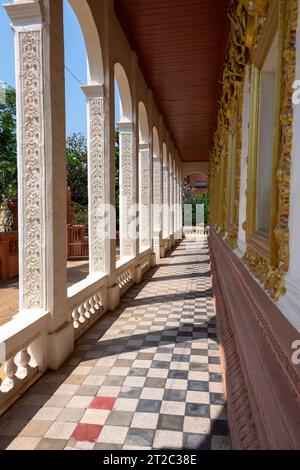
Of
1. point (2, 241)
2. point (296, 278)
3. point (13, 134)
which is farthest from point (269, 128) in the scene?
point (13, 134)

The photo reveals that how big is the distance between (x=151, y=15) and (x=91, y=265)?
4.12 meters

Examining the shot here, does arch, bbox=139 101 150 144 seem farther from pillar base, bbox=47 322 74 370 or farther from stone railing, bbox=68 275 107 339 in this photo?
pillar base, bbox=47 322 74 370

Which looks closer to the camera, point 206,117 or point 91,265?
point 91,265

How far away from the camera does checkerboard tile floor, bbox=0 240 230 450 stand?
93.7 inches

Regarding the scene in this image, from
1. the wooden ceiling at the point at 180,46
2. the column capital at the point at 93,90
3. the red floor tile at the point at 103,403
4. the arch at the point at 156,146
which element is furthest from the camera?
the arch at the point at 156,146

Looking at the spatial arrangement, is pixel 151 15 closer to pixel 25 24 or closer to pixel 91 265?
pixel 25 24

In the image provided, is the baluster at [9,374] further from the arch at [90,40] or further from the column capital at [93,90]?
the arch at [90,40]

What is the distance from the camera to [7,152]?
1412cm

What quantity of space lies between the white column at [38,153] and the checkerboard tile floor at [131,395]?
1.83 ft

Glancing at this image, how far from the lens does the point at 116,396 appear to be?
2957mm

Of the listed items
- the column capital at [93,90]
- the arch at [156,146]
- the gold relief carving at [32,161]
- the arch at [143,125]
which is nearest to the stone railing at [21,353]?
the gold relief carving at [32,161]

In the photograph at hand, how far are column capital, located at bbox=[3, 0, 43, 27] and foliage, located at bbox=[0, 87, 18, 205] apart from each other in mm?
10987

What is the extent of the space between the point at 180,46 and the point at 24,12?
4.05 metres

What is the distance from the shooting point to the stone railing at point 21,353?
279 cm
